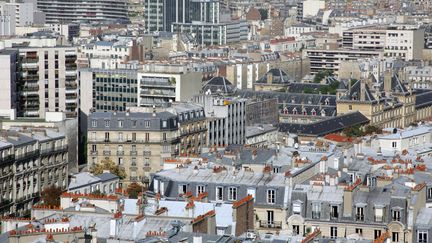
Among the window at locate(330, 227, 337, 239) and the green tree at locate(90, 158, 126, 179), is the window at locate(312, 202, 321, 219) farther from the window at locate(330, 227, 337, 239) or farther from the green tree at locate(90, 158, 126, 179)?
the green tree at locate(90, 158, 126, 179)

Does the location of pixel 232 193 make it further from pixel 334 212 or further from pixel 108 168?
pixel 108 168

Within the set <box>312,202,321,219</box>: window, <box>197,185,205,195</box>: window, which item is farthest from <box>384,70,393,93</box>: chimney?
<box>312,202,321,219</box>: window

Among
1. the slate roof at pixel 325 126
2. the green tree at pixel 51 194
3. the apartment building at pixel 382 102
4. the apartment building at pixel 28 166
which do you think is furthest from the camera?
the apartment building at pixel 382 102

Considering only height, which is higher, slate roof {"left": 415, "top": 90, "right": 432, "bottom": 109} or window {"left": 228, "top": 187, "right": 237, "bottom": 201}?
window {"left": 228, "top": 187, "right": 237, "bottom": 201}

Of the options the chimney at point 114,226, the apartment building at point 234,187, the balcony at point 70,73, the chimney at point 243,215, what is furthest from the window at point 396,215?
the balcony at point 70,73

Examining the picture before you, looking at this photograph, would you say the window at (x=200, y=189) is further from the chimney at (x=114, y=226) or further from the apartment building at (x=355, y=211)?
the chimney at (x=114, y=226)
